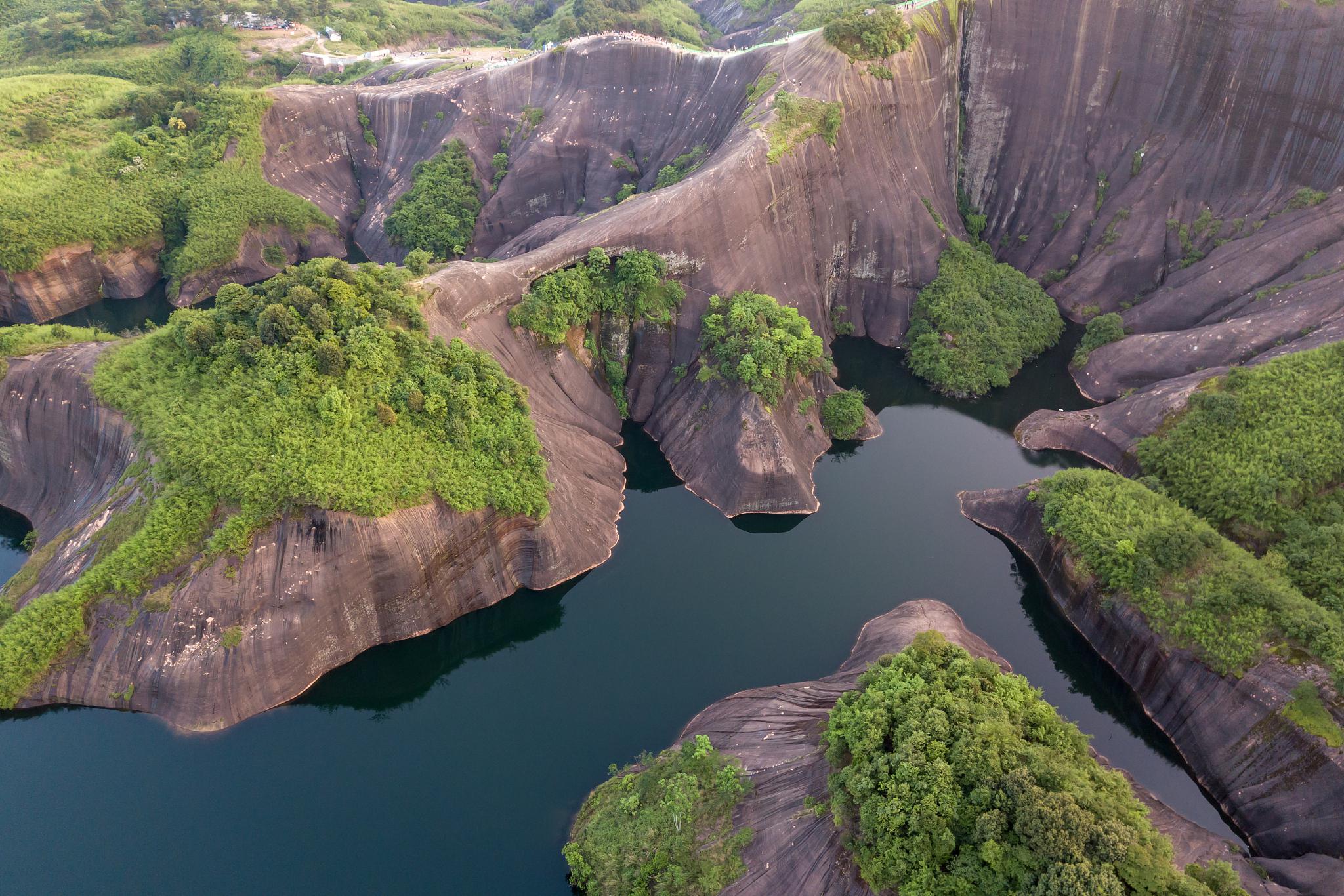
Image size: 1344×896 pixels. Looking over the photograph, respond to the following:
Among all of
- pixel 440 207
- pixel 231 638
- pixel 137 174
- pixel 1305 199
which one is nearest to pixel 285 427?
pixel 231 638

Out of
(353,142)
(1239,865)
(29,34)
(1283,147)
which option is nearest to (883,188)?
(1283,147)

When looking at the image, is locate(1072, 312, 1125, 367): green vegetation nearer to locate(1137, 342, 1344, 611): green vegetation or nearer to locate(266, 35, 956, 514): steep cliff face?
locate(1137, 342, 1344, 611): green vegetation

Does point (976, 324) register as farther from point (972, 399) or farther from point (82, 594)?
point (82, 594)

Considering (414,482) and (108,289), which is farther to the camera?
(108,289)

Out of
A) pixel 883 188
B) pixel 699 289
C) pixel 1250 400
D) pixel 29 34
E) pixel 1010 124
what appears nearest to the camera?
pixel 1250 400

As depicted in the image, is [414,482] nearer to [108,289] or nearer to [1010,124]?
[108,289]

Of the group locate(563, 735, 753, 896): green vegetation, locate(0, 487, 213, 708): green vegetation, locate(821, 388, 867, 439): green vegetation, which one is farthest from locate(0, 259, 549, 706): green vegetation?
locate(821, 388, 867, 439): green vegetation
